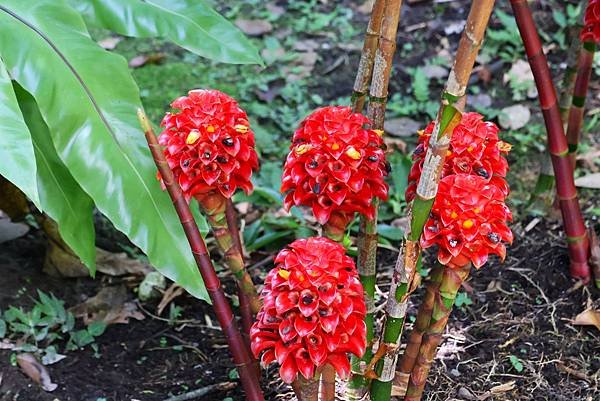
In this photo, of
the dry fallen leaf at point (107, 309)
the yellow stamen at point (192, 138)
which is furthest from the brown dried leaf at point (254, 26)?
the yellow stamen at point (192, 138)

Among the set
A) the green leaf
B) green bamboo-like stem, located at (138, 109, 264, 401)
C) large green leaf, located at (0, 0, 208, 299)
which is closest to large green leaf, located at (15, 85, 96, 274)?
large green leaf, located at (0, 0, 208, 299)

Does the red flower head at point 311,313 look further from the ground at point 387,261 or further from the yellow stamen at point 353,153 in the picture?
the ground at point 387,261

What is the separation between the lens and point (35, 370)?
1833 mm

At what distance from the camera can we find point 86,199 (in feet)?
5.79

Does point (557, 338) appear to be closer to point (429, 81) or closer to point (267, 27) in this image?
point (429, 81)

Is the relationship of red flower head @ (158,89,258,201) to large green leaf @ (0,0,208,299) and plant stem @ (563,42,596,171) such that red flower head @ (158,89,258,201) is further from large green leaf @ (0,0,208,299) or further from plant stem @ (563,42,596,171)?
plant stem @ (563,42,596,171)

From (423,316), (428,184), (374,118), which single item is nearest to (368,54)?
(374,118)

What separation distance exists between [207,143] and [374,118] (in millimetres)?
316

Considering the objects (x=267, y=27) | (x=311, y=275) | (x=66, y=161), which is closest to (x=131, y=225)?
(x=66, y=161)

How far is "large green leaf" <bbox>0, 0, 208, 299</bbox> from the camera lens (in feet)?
4.99

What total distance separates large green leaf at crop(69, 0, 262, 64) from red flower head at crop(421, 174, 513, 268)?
699 mm

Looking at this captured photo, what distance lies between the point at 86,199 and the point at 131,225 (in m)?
0.29

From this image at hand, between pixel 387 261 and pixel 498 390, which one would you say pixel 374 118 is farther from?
pixel 387 261

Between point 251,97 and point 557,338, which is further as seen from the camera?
point 251,97
